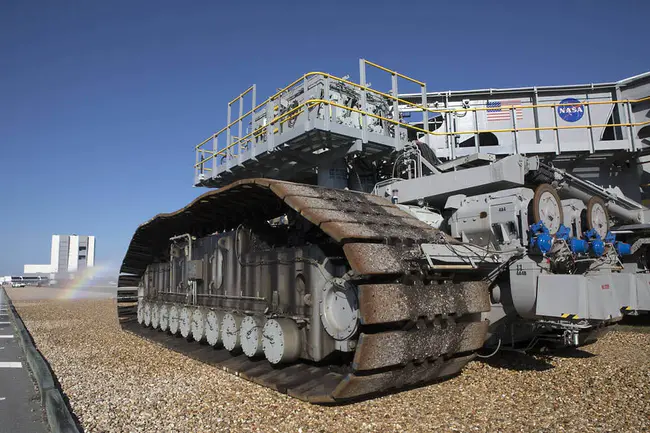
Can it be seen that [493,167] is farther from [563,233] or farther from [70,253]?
[70,253]

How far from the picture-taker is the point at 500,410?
5180mm

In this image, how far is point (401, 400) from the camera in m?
5.48

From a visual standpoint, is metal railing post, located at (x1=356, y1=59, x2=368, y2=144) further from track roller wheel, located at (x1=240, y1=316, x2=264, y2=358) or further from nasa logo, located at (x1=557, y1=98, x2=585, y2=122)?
nasa logo, located at (x1=557, y1=98, x2=585, y2=122)

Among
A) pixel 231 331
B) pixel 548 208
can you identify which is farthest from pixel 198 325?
pixel 548 208

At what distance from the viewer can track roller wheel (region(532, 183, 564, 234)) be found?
22.2ft

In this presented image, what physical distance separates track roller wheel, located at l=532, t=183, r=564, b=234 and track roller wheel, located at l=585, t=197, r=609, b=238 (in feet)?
2.95

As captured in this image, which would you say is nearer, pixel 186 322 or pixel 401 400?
pixel 401 400

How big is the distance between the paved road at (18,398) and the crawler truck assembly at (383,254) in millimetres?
2615

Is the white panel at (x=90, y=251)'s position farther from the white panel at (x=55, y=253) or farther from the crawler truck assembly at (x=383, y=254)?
the crawler truck assembly at (x=383, y=254)

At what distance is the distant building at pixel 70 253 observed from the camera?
7850 cm

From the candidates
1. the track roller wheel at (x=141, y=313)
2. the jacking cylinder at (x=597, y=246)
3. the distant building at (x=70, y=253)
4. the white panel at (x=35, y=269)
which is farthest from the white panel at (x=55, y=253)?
the jacking cylinder at (x=597, y=246)

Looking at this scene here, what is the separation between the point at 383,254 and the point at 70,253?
284 ft

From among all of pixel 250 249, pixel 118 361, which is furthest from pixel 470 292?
pixel 118 361

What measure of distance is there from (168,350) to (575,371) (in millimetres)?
7601
